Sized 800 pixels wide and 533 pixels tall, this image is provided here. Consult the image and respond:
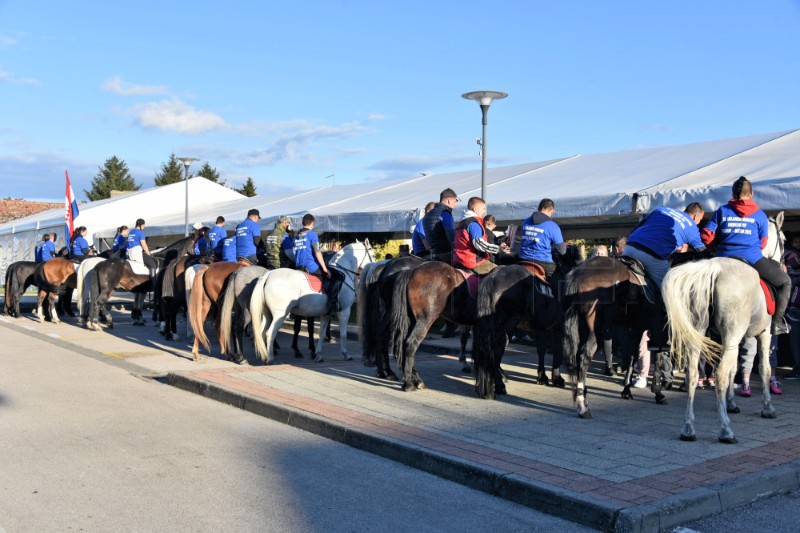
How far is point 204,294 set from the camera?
12805mm

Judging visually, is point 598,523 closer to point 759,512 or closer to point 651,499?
point 651,499

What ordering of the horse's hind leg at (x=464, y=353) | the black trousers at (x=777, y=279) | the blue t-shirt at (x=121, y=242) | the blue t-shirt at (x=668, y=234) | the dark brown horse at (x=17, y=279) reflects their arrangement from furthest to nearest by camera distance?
the dark brown horse at (x=17, y=279)
the blue t-shirt at (x=121, y=242)
the horse's hind leg at (x=464, y=353)
the blue t-shirt at (x=668, y=234)
the black trousers at (x=777, y=279)

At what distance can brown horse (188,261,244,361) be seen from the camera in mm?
12650

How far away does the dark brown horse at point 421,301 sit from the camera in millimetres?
9242

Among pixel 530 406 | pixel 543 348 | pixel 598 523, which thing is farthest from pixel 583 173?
pixel 598 523

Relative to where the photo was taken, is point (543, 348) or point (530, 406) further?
point (543, 348)

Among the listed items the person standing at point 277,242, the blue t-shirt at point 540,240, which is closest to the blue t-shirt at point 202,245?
the person standing at point 277,242

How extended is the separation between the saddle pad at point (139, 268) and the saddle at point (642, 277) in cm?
1307

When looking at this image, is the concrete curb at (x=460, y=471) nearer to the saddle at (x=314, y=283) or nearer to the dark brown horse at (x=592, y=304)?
the dark brown horse at (x=592, y=304)

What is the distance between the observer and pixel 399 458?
21.4ft

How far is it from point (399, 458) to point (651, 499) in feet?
7.22

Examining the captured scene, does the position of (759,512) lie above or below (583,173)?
below

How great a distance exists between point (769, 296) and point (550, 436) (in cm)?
261

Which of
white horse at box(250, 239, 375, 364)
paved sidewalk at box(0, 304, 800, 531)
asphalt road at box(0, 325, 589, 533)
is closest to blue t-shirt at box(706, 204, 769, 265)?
paved sidewalk at box(0, 304, 800, 531)
